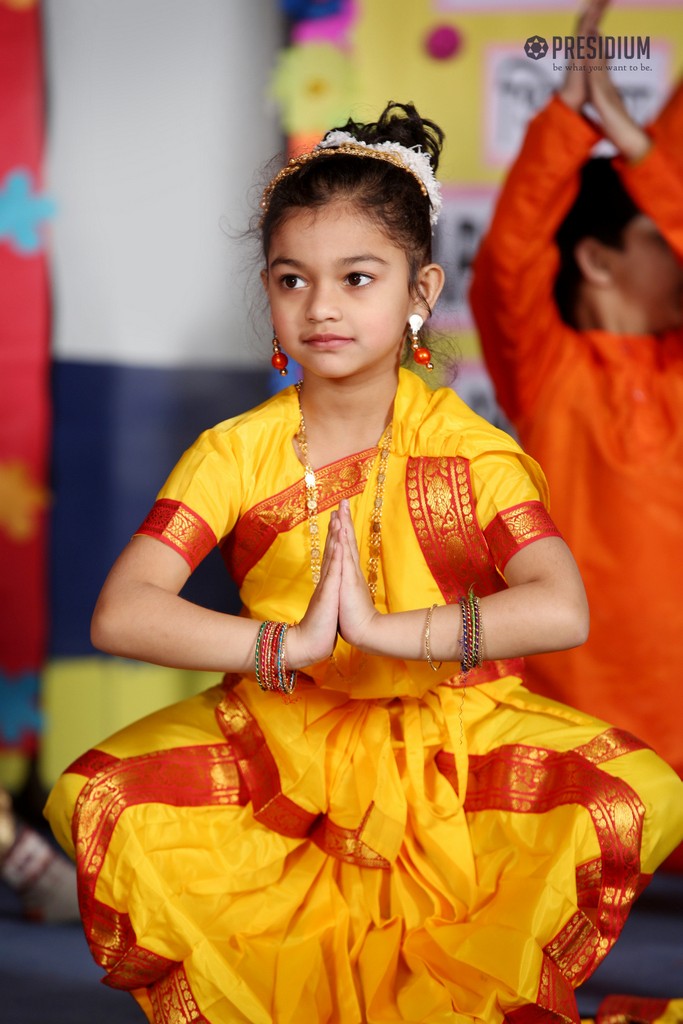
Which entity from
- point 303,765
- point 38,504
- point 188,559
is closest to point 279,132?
point 38,504

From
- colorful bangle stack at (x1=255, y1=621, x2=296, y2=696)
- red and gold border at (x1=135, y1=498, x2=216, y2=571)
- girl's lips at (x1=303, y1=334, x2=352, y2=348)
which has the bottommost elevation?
colorful bangle stack at (x1=255, y1=621, x2=296, y2=696)

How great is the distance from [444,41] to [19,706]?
2032mm

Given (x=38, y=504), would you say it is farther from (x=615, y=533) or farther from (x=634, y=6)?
(x=634, y=6)

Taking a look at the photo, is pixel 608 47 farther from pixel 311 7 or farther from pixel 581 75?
pixel 311 7

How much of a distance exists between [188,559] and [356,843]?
1.60 feet

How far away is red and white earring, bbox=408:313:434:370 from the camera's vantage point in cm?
189

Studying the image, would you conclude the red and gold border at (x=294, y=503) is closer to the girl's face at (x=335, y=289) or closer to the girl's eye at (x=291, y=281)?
the girl's face at (x=335, y=289)

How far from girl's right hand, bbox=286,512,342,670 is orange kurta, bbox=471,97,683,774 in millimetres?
1268

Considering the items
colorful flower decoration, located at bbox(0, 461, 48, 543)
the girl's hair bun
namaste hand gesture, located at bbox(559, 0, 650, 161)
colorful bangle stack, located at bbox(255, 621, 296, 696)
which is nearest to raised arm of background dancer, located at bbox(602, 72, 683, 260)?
namaste hand gesture, located at bbox(559, 0, 650, 161)

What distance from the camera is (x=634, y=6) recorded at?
3049mm

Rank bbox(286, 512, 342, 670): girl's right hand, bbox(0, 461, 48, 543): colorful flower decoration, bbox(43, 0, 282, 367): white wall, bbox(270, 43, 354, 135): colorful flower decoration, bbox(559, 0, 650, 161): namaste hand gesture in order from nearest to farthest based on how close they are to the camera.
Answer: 1. bbox(286, 512, 342, 670): girl's right hand
2. bbox(559, 0, 650, 161): namaste hand gesture
3. bbox(270, 43, 354, 135): colorful flower decoration
4. bbox(43, 0, 282, 367): white wall
5. bbox(0, 461, 48, 543): colorful flower decoration

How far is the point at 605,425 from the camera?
2873mm

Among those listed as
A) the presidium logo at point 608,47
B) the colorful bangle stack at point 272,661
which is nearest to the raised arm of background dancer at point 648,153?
the presidium logo at point 608,47

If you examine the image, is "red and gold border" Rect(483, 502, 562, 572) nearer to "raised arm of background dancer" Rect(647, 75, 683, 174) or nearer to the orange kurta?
the orange kurta
